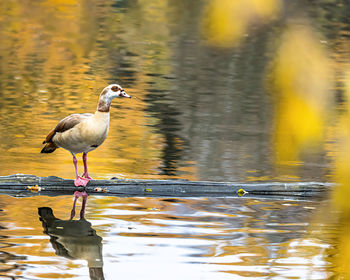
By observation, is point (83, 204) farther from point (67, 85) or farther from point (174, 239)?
point (67, 85)

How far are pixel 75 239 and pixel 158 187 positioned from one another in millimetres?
1254

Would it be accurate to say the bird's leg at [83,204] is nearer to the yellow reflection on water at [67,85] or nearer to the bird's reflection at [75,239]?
the bird's reflection at [75,239]

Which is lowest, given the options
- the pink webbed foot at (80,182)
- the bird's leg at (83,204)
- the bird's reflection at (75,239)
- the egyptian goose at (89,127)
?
the bird's leg at (83,204)

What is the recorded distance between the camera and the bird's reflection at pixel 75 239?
683 centimetres

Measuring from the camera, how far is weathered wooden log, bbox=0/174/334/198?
327 inches

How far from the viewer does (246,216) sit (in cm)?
823

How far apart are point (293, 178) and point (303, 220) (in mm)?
1886

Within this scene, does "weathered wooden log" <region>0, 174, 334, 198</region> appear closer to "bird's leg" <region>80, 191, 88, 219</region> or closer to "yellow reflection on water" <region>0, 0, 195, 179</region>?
"bird's leg" <region>80, 191, 88, 219</region>

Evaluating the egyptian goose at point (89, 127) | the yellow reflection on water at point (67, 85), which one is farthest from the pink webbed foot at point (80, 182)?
the yellow reflection on water at point (67, 85)

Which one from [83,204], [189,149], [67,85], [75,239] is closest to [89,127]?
[83,204]

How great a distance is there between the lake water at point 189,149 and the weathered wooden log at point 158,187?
4.8 inches

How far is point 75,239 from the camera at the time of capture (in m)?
7.43

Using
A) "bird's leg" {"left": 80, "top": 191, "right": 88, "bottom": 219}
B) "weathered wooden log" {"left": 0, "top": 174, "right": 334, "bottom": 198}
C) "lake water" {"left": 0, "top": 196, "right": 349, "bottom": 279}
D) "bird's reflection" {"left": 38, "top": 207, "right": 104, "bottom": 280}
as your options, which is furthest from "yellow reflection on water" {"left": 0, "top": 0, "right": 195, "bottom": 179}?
A: "bird's reflection" {"left": 38, "top": 207, "right": 104, "bottom": 280}

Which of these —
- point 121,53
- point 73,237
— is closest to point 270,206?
point 73,237
